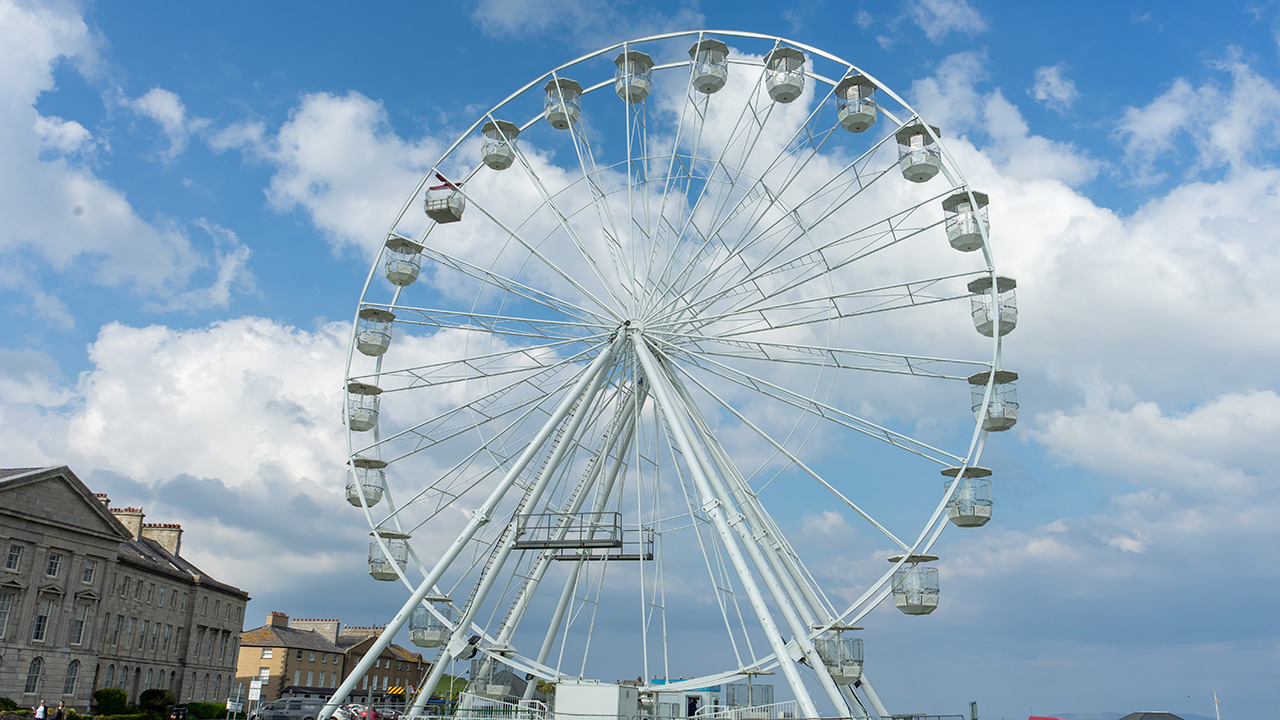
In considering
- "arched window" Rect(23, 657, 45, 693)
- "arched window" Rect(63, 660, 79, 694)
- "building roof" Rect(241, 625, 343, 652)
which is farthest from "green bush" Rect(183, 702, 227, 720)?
"building roof" Rect(241, 625, 343, 652)

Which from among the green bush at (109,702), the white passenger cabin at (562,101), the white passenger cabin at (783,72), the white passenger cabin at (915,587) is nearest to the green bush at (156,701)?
the green bush at (109,702)

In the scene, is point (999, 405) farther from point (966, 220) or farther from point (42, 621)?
point (42, 621)

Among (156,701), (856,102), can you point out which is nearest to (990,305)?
(856,102)

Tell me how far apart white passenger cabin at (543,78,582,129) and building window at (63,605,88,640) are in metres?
30.6

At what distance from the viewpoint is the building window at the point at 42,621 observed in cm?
3866

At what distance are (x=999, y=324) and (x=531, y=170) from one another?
1287cm

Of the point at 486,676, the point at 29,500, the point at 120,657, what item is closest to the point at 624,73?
the point at 486,676

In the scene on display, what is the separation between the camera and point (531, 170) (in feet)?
88.0

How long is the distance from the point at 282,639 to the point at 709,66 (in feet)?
197

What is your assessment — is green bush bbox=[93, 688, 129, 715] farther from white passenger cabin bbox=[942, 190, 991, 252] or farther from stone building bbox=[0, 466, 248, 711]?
white passenger cabin bbox=[942, 190, 991, 252]

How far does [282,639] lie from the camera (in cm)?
7069

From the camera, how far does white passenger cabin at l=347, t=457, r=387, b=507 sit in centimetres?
2548

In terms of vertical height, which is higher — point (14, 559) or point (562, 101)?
point (562, 101)

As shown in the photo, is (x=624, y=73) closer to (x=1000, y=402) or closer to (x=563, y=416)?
(x=563, y=416)
